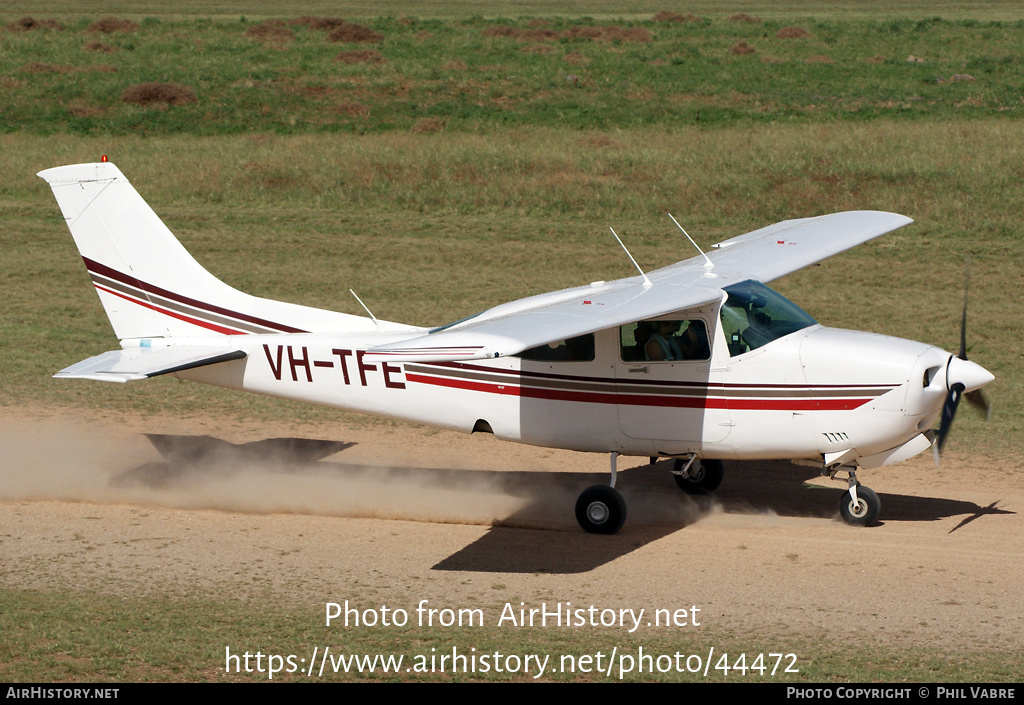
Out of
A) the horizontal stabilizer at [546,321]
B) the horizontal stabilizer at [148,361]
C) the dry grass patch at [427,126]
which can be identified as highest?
the dry grass patch at [427,126]

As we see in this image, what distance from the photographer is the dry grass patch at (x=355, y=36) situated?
5138 cm

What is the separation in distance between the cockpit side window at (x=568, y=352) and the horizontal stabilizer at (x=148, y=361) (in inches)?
131

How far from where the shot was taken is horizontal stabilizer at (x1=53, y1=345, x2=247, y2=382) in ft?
39.3

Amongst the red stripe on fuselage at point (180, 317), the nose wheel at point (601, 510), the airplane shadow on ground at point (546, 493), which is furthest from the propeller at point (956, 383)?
the red stripe on fuselage at point (180, 317)

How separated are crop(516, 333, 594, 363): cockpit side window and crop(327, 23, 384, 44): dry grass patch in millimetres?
42068

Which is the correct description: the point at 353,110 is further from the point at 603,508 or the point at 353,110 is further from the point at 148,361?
the point at 603,508

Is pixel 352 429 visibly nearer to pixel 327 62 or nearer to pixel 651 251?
pixel 651 251

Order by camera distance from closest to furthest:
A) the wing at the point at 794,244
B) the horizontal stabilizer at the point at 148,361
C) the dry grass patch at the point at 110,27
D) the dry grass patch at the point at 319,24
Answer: the horizontal stabilizer at the point at 148,361 → the wing at the point at 794,244 → the dry grass patch at the point at 110,27 → the dry grass patch at the point at 319,24

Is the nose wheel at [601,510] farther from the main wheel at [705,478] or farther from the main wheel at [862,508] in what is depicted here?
the main wheel at [862,508]

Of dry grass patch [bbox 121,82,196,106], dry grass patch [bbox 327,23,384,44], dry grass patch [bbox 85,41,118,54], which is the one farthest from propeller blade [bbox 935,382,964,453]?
dry grass patch [bbox 327,23,384,44]

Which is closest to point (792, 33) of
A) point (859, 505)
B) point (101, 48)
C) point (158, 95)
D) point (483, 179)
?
point (158, 95)

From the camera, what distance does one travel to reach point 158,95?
38.1m

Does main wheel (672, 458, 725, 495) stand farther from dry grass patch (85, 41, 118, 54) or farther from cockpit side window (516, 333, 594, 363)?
dry grass patch (85, 41, 118, 54)

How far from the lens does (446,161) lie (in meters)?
30.5
